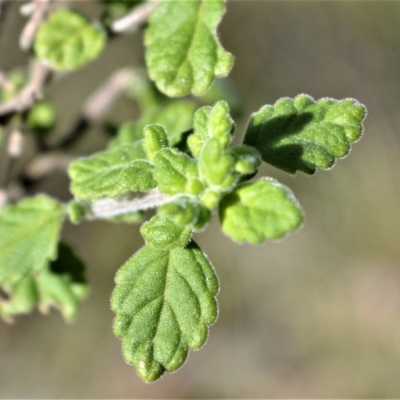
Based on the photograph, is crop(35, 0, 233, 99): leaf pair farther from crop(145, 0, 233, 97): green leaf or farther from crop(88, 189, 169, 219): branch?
crop(88, 189, 169, 219): branch

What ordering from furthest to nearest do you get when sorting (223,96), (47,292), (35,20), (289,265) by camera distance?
(289,265) → (223,96) → (47,292) → (35,20)

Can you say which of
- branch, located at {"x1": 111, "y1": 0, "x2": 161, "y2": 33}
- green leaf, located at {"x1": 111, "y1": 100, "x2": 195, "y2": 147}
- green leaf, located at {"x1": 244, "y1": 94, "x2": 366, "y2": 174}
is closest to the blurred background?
green leaf, located at {"x1": 111, "y1": 100, "x2": 195, "y2": 147}

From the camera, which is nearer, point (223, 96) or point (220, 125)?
point (220, 125)

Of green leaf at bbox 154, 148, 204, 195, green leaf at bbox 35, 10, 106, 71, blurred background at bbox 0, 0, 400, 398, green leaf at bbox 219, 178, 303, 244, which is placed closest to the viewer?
green leaf at bbox 219, 178, 303, 244

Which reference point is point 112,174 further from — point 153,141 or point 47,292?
point 47,292

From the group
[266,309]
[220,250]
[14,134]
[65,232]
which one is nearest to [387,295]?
[266,309]

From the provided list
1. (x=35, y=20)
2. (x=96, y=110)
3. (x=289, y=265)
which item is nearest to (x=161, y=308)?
(x=35, y=20)

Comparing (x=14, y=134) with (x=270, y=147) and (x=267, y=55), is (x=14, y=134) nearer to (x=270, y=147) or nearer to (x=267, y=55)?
(x=270, y=147)
